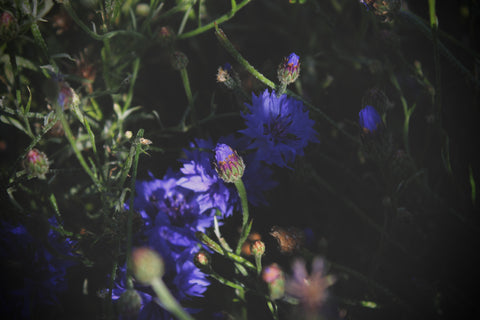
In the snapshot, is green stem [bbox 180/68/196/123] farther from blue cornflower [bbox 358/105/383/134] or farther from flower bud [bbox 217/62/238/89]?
blue cornflower [bbox 358/105/383/134]

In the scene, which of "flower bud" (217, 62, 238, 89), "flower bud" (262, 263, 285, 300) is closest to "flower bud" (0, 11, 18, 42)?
"flower bud" (217, 62, 238, 89)

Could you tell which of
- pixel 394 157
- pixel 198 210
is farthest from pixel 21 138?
pixel 394 157

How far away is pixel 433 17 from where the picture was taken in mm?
385

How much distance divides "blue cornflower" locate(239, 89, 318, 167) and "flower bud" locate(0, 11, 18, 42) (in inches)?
10.3

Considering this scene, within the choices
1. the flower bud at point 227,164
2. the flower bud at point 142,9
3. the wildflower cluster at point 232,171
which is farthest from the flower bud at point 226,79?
the flower bud at point 142,9

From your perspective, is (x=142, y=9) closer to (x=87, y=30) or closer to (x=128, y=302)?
(x=87, y=30)

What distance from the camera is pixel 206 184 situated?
453mm

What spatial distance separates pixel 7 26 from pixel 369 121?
412mm

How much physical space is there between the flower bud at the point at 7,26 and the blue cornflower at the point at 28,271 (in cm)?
21

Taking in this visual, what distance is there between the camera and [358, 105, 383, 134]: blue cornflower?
1.42ft

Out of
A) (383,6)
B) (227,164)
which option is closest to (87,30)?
(227,164)

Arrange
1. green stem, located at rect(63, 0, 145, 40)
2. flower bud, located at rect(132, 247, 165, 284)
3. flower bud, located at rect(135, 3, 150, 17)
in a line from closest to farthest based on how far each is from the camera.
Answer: flower bud, located at rect(132, 247, 165, 284)
green stem, located at rect(63, 0, 145, 40)
flower bud, located at rect(135, 3, 150, 17)

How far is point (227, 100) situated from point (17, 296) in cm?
40

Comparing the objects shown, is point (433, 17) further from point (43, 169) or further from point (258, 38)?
point (43, 169)
